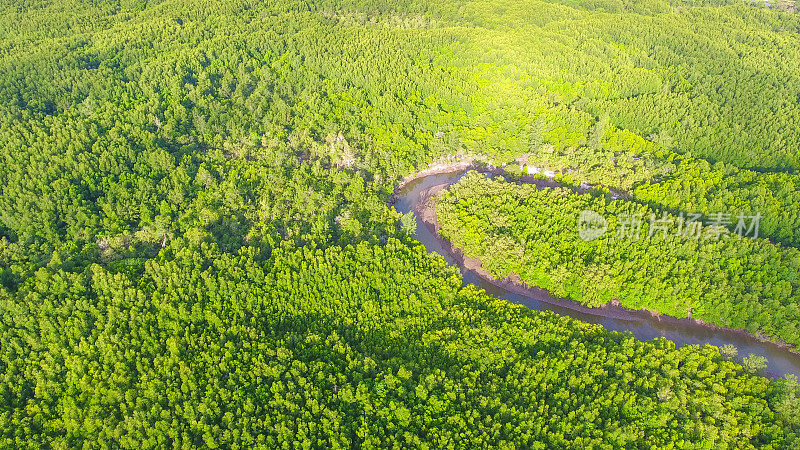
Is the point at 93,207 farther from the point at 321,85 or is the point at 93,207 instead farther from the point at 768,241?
the point at 768,241

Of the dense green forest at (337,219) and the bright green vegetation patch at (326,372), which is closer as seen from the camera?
the bright green vegetation patch at (326,372)

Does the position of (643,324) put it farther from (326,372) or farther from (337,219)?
(337,219)

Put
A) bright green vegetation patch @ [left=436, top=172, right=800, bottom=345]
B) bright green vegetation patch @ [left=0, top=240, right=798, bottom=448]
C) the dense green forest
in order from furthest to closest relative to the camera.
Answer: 1. bright green vegetation patch @ [left=436, top=172, right=800, bottom=345]
2. the dense green forest
3. bright green vegetation patch @ [left=0, top=240, right=798, bottom=448]

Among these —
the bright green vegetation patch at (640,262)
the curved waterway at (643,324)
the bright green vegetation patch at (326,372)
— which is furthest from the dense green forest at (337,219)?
the curved waterway at (643,324)

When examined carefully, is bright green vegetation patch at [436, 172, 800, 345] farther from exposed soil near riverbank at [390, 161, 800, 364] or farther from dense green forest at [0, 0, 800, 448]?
exposed soil near riverbank at [390, 161, 800, 364]

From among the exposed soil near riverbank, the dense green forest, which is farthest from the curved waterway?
the dense green forest

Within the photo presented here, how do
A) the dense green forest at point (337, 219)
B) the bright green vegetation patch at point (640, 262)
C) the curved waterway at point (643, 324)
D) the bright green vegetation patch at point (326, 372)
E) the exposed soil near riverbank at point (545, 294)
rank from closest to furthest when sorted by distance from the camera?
the bright green vegetation patch at point (326, 372)
the dense green forest at point (337, 219)
the bright green vegetation patch at point (640, 262)
the curved waterway at point (643, 324)
the exposed soil near riverbank at point (545, 294)

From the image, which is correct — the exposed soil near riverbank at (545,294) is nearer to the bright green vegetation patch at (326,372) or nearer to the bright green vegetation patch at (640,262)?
the bright green vegetation patch at (640,262)
